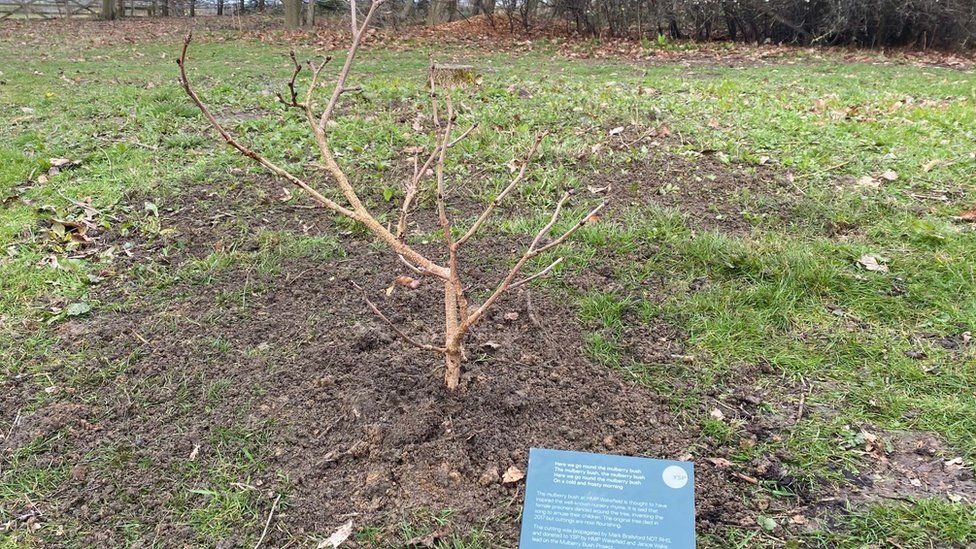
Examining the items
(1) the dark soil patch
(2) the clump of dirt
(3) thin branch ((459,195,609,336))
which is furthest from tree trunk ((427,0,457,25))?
(3) thin branch ((459,195,609,336))

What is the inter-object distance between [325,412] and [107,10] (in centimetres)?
2069

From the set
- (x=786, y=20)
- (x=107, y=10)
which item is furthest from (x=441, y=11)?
(x=107, y=10)

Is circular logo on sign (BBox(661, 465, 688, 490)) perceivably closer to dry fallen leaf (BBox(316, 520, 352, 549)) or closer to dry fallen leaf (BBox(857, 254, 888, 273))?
dry fallen leaf (BBox(316, 520, 352, 549))

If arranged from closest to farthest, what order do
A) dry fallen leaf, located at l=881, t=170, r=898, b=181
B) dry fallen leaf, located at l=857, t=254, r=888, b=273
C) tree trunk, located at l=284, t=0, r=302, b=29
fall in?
dry fallen leaf, located at l=857, t=254, r=888, b=273 → dry fallen leaf, located at l=881, t=170, r=898, b=181 → tree trunk, located at l=284, t=0, r=302, b=29

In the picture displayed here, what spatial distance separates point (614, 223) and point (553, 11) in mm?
11934

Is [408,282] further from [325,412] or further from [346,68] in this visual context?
[346,68]

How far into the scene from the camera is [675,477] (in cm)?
202

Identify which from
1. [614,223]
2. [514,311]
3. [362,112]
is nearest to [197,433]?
[514,311]

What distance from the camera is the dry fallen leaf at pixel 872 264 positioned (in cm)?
343

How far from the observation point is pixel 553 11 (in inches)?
571

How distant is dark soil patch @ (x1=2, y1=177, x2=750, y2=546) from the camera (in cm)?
219

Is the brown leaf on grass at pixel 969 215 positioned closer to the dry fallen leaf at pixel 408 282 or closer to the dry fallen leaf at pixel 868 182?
the dry fallen leaf at pixel 868 182

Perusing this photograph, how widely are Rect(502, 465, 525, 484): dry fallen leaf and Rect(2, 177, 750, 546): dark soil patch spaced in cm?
3

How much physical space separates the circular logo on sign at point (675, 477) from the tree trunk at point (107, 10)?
70.6ft
